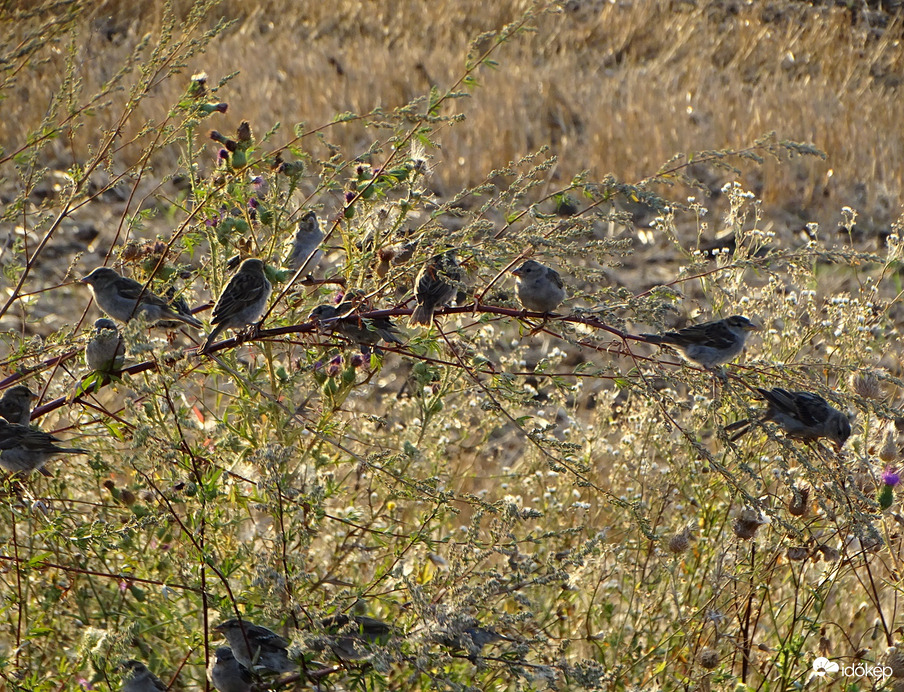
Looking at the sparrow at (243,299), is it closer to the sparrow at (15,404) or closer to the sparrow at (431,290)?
the sparrow at (431,290)

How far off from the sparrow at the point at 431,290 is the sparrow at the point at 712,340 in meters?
0.77

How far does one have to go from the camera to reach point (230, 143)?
9.67 feet

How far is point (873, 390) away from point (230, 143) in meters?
2.50

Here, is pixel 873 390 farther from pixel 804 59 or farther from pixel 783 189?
pixel 804 59

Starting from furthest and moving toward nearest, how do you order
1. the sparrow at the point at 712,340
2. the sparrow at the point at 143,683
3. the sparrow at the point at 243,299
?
the sparrow at the point at 712,340 → the sparrow at the point at 243,299 → the sparrow at the point at 143,683

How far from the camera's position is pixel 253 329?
294 cm

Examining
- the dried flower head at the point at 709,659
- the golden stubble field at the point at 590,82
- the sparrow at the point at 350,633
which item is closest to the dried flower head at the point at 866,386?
the dried flower head at the point at 709,659

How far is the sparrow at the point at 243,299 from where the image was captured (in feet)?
10.2

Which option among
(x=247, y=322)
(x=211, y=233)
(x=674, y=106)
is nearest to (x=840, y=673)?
(x=247, y=322)

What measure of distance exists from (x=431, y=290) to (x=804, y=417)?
56.3 inches

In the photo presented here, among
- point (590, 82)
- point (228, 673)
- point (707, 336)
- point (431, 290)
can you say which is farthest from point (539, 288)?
point (590, 82)

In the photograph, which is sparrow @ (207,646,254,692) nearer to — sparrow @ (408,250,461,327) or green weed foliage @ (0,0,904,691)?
green weed foliage @ (0,0,904,691)

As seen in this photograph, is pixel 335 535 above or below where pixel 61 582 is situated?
below

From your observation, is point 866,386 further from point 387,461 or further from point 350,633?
point 350,633
